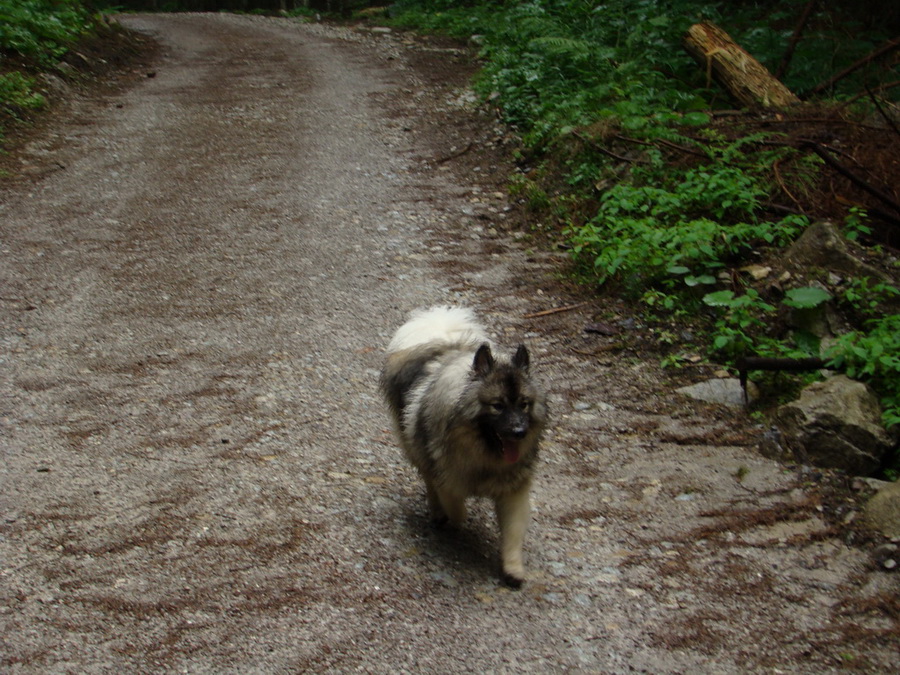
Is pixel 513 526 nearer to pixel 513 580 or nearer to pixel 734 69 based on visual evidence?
pixel 513 580

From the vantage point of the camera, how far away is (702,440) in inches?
215

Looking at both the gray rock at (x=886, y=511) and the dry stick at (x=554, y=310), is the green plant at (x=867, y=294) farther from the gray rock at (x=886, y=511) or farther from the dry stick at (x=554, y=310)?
the dry stick at (x=554, y=310)

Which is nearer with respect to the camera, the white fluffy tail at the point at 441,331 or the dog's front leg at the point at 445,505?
the dog's front leg at the point at 445,505

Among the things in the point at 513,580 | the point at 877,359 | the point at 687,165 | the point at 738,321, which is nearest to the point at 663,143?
the point at 687,165

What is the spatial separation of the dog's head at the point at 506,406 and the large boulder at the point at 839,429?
2.16 metres

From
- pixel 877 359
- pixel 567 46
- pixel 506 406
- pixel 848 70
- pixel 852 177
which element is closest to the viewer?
pixel 506 406

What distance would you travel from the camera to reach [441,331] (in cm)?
459

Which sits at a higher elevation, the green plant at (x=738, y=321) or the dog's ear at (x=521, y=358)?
the dog's ear at (x=521, y=358)

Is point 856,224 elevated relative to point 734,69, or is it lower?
lower

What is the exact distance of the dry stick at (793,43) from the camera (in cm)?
969

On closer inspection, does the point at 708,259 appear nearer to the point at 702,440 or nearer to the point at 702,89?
the point at 702,440

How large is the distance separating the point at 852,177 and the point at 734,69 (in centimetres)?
326

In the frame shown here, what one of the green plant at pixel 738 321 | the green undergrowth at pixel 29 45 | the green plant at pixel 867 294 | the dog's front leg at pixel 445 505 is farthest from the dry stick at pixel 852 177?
the green undergrowth at pixel 29 45

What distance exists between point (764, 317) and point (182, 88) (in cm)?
1139
